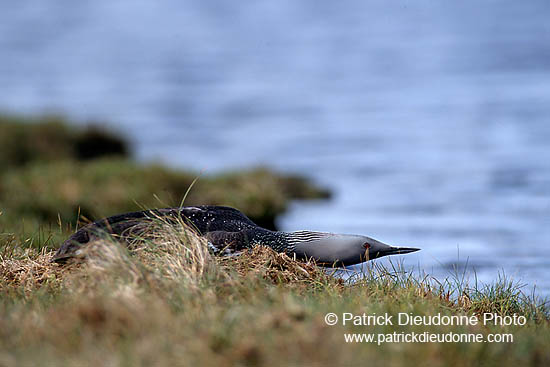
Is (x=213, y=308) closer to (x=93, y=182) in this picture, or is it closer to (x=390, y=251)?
(x=390, y=251)

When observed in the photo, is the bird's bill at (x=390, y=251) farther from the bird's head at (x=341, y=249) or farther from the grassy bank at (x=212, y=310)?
the grassy bank at (x=212, y=310)

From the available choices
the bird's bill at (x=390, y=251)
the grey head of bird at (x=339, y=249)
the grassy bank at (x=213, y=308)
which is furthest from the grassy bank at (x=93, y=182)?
the grassy bank at (x=213, y=308)

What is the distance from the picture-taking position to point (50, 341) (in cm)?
379

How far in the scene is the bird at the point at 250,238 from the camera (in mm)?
5886

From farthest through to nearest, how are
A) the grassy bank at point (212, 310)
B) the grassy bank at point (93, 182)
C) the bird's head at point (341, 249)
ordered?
1. the grassy bank at point (93, 182)
2. the bird's head at point (341, 249)
3. the grassy bank at point (212, 310)

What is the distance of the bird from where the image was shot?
589 centimetres

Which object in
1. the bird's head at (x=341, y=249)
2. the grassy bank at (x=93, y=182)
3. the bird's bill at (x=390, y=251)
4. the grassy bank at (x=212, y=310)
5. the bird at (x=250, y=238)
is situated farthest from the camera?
the grassy bank at (x=93, y=182)

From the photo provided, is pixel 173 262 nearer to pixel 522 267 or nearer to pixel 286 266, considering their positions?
pixel 286 266

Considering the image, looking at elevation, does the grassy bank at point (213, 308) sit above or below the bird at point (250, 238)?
below

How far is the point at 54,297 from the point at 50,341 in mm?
1167

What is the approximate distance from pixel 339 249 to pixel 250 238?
0.72m

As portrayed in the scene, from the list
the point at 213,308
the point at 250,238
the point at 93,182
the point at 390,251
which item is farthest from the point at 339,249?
the point at 93,182

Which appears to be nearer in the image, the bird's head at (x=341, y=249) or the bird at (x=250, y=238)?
the bird at (x=250, y=238)

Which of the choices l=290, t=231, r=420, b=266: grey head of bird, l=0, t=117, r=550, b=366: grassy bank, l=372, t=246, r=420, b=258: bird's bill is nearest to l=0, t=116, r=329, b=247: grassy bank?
l=290, t=231, r=420, b=266: grey head of bird
